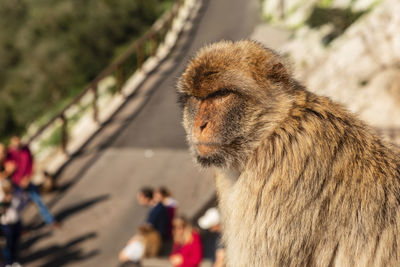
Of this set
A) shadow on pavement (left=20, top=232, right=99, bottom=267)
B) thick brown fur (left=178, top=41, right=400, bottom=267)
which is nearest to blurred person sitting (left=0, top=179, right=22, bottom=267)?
shadow on pavement (left=20, top=232, right=99, bottom=267)

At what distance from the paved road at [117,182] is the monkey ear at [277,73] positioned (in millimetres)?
3425

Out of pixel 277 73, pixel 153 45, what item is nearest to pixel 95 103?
pixel 153 45

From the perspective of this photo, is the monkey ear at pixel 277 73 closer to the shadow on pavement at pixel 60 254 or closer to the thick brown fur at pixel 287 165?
the thick brown fur at pixel 287 165

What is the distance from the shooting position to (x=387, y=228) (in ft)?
6.16

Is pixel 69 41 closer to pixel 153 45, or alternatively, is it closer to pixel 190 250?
pixel 153 45

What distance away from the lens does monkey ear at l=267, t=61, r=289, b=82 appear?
205cm

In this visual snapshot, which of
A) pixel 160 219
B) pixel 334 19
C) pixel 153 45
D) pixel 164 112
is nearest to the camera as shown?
pixel 160 219

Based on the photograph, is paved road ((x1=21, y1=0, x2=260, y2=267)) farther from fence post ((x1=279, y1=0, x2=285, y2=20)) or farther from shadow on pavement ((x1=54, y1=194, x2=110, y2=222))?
fence post ((x1=279, y1=0, x2=285, y2=20))

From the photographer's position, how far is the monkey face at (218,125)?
6.52 feet

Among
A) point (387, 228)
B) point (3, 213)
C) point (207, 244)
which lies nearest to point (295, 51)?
point (207, 244)

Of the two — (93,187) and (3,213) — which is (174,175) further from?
(3,213)

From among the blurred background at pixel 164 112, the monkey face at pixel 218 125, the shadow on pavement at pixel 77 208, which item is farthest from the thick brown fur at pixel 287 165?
the shadow on pavement at pixel 77 208

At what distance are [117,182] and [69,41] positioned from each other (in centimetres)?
1582

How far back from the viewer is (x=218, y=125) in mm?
1990
